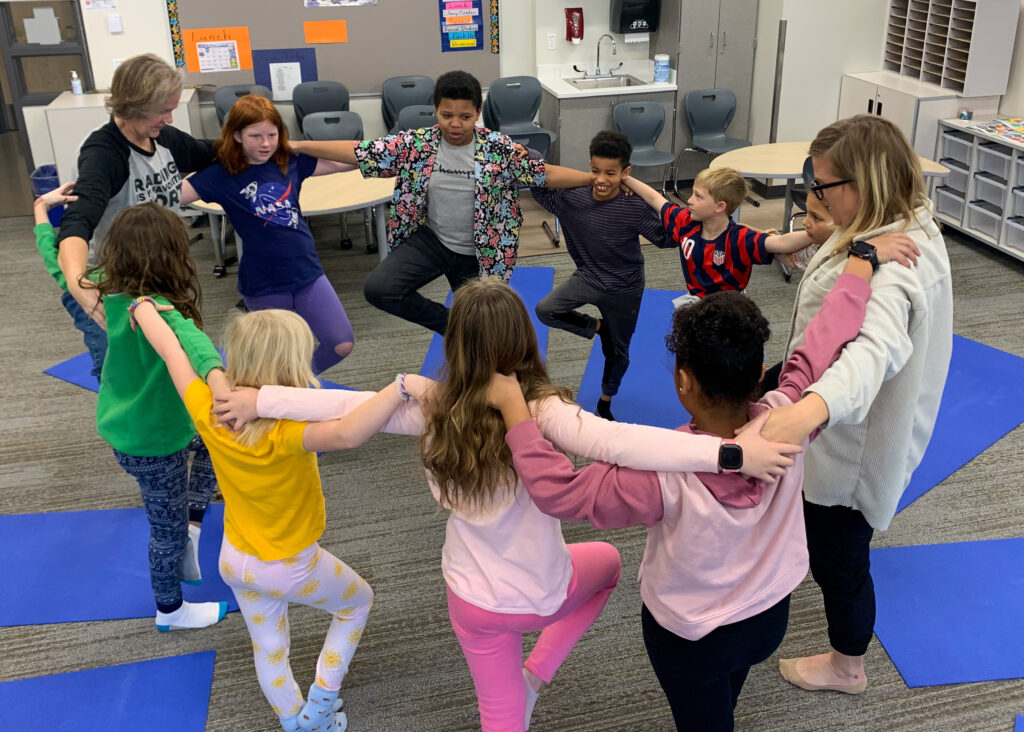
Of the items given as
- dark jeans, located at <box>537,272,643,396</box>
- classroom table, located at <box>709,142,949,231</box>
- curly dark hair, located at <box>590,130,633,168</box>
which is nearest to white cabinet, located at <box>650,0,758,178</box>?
classroom table, located at <box>709,142,949,231</box>

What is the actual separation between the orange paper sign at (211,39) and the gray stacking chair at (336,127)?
92 centimetres

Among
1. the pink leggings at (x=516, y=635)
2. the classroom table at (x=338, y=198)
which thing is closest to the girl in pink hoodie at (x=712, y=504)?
the pink leggings at (x=516, y=635)

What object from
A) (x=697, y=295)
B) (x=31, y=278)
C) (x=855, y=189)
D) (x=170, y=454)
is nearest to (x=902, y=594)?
(x=697, y=295)

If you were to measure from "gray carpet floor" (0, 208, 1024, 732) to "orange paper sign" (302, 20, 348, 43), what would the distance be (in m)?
3.14

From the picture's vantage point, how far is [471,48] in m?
7.71

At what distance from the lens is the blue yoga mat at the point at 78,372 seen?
4.82 metres

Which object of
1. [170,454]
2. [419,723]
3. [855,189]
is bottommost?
[419,723]

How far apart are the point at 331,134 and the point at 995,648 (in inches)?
221

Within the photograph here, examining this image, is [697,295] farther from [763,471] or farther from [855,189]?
[763,471]

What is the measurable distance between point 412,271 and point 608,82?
4673 millimetres

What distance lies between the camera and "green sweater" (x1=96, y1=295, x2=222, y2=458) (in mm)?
2691

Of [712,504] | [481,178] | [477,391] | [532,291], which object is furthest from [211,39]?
[712,504]

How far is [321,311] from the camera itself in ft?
12.6

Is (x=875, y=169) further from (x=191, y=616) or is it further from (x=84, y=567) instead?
(x=84, y=567)
